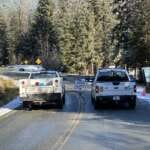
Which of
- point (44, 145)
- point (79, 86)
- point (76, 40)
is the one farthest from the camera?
point (76, 40)

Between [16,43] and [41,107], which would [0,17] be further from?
[41,107]

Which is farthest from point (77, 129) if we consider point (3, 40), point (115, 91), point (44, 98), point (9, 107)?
point (3, 40)

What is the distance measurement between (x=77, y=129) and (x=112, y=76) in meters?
9.07

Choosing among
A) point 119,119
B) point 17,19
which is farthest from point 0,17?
point 119,119

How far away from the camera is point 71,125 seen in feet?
59.2

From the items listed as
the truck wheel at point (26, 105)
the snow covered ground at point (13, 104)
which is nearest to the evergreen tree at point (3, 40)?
the snow covered ground at point (13, 104)

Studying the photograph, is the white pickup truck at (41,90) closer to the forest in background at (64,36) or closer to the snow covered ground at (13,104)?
the snow covered ground at (13,104)

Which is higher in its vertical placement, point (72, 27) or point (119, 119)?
point (72, 27)

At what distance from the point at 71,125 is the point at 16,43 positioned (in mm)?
91437

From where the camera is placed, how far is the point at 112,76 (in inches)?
1003

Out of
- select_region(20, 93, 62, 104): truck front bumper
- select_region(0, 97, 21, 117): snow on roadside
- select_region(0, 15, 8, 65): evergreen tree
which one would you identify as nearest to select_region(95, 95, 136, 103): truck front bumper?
select_region(20, 93, 62, 104): truck front bumper

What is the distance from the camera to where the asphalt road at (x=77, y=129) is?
13391mm

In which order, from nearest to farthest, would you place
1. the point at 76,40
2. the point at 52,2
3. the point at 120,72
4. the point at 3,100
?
the point at 120,72 → the point at 3,100 → the point at 76,40 → the point at 52,2

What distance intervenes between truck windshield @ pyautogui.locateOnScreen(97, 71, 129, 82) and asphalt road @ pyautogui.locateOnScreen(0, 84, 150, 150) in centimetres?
131
